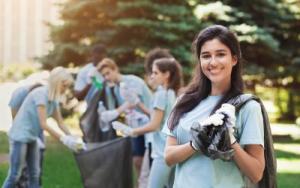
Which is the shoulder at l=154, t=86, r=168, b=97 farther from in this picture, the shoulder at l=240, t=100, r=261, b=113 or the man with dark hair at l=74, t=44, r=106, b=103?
the shoulder at l=240, t=100, r=261, b=113

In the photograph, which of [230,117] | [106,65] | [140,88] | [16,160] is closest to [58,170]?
[106,65]

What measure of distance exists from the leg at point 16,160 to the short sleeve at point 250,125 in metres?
4.23

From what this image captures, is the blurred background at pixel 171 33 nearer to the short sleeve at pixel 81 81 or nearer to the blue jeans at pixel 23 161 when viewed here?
the short sleeve at pixel 81 81

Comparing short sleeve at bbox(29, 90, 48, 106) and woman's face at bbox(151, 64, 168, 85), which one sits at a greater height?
woman's face at bbox(151, 64, 168, 85)

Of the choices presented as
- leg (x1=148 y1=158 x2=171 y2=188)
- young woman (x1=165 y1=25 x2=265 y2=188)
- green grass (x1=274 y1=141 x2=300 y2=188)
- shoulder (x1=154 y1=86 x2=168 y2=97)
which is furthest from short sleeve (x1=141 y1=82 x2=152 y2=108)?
young woman (x1=165 y1=25 x2=265 y2=188)

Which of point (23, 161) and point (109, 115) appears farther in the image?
point (109, 115)

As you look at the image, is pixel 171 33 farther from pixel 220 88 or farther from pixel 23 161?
pixel 220 88

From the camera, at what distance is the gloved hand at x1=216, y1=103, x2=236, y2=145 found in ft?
9.70

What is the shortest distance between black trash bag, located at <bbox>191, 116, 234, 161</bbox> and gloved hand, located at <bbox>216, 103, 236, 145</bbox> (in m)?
0.02

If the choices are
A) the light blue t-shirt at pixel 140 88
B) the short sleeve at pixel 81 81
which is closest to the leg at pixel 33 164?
the light blue t-shirt at pixel 140 88

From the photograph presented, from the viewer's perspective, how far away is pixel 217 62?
3.21m

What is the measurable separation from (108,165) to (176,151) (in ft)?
11.9

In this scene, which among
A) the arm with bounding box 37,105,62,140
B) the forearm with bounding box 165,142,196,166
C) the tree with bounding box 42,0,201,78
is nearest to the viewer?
the forearm with bounding box 165,142,196,166

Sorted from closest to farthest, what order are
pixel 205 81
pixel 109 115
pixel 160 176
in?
pixel 205 81, pixel 160 176, pixel 109 115
